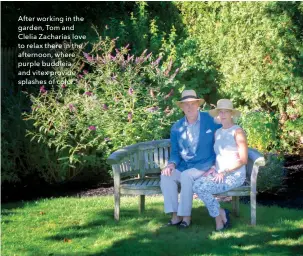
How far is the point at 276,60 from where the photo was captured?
989 cm

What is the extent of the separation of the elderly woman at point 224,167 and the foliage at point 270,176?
161 centimetres

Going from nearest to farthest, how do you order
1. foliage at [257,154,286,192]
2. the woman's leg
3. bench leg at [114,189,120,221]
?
the woman's leg
bench leg at [114,189,120,221]
foliage at [257,154,286,192]

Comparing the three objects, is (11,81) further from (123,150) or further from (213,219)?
(213,219)

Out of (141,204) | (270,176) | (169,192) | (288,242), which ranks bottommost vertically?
(288,242)

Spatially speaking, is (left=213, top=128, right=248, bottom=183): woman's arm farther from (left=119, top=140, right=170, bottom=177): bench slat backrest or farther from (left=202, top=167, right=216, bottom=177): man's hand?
(left=119, top=140, right=170, bottom=177): bench slat backrest

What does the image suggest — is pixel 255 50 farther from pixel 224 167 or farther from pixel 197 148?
pixel 224 167

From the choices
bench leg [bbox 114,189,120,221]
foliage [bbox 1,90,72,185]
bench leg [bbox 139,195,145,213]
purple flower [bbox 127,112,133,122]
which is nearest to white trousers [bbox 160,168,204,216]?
bench leg [bbox 114,189,120,221]

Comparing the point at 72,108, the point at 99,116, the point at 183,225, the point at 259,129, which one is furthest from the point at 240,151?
the point at 259,129

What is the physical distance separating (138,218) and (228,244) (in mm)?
1310

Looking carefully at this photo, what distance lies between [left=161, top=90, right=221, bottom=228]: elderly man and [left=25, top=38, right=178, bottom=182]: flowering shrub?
1.79 meters

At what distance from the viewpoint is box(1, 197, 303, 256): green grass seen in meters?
5.28

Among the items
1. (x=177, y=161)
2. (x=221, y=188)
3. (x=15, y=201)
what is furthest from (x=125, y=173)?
(x=15, y=201)

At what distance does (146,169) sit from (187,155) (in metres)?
0.84

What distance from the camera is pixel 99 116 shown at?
8.05m
